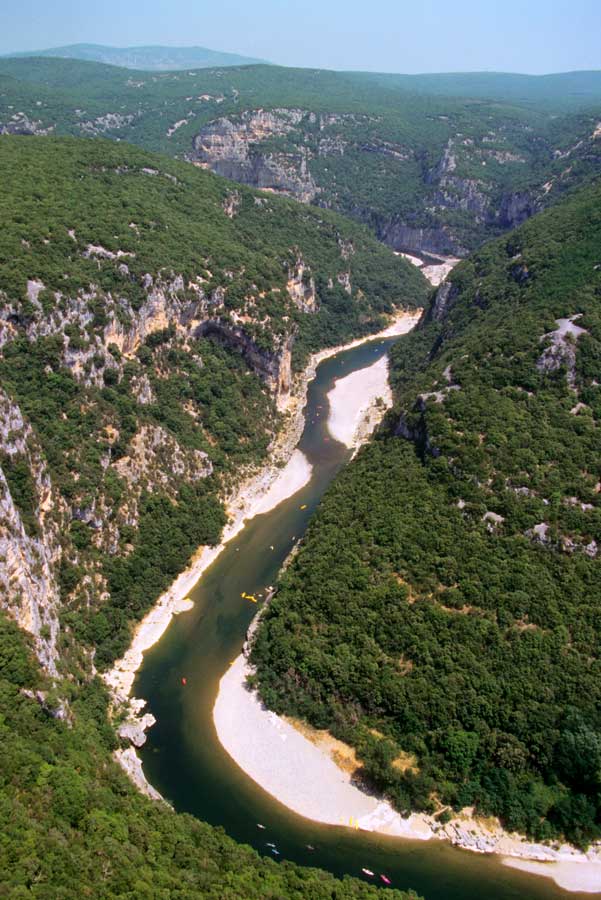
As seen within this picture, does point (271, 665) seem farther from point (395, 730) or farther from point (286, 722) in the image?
point (395, 730)

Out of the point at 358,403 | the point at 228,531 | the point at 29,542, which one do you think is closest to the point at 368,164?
the point at 358,403

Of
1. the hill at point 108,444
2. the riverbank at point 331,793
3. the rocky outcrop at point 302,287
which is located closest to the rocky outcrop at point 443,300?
the hill at point 108,444

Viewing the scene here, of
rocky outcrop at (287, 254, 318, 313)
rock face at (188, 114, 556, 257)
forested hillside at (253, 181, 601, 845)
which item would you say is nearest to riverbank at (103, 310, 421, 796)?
forested hillside at (253, 181, 601, 845)

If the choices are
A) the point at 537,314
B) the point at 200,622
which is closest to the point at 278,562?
the point at 200,622

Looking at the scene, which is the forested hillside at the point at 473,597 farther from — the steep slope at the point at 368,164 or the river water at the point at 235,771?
the steep slope at the point at 368,164

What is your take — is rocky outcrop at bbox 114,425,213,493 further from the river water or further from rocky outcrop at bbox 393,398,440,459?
rocky outcrop at bbox 393,398,440,459

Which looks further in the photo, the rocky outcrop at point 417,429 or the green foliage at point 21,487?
the rocky outcrop at point 417,429
